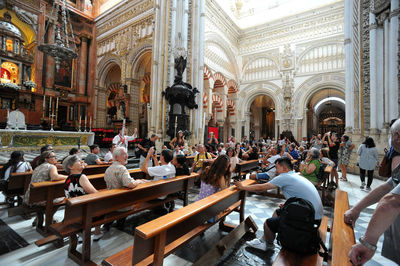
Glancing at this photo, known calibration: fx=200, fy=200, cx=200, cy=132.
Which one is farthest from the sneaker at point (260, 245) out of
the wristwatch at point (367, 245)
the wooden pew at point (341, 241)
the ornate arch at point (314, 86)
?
the ornate arch at point (314, 86)

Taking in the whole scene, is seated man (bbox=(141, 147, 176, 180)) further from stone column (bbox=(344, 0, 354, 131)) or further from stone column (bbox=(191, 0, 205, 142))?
stone column (bbox=(344, 0, 354, 131))

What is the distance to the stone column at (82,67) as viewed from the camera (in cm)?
1605

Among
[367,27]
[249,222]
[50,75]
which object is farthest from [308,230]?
[50,75]

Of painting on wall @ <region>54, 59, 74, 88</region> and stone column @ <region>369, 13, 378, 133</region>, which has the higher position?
painting on wall @ <region>54, 59, 74, 88</region>

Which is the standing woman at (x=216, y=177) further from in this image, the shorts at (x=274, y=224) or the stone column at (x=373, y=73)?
the stone column at (x=373, y=73)

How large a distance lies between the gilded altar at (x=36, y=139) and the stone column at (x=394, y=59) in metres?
11.6

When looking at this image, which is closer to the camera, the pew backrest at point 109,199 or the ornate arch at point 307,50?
the pew backrest at point 109,199

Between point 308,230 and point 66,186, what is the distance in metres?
2.60

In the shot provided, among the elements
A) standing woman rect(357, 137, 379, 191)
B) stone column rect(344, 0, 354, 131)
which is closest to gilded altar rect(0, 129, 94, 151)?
standing woman rect(357, 137, 379, 191)

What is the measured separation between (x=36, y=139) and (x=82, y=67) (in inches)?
382

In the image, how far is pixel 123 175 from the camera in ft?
8.00

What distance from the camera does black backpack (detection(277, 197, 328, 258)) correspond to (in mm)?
1649

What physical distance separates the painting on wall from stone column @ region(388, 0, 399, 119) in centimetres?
1853

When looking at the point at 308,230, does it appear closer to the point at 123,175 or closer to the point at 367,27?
the point at 123,175
